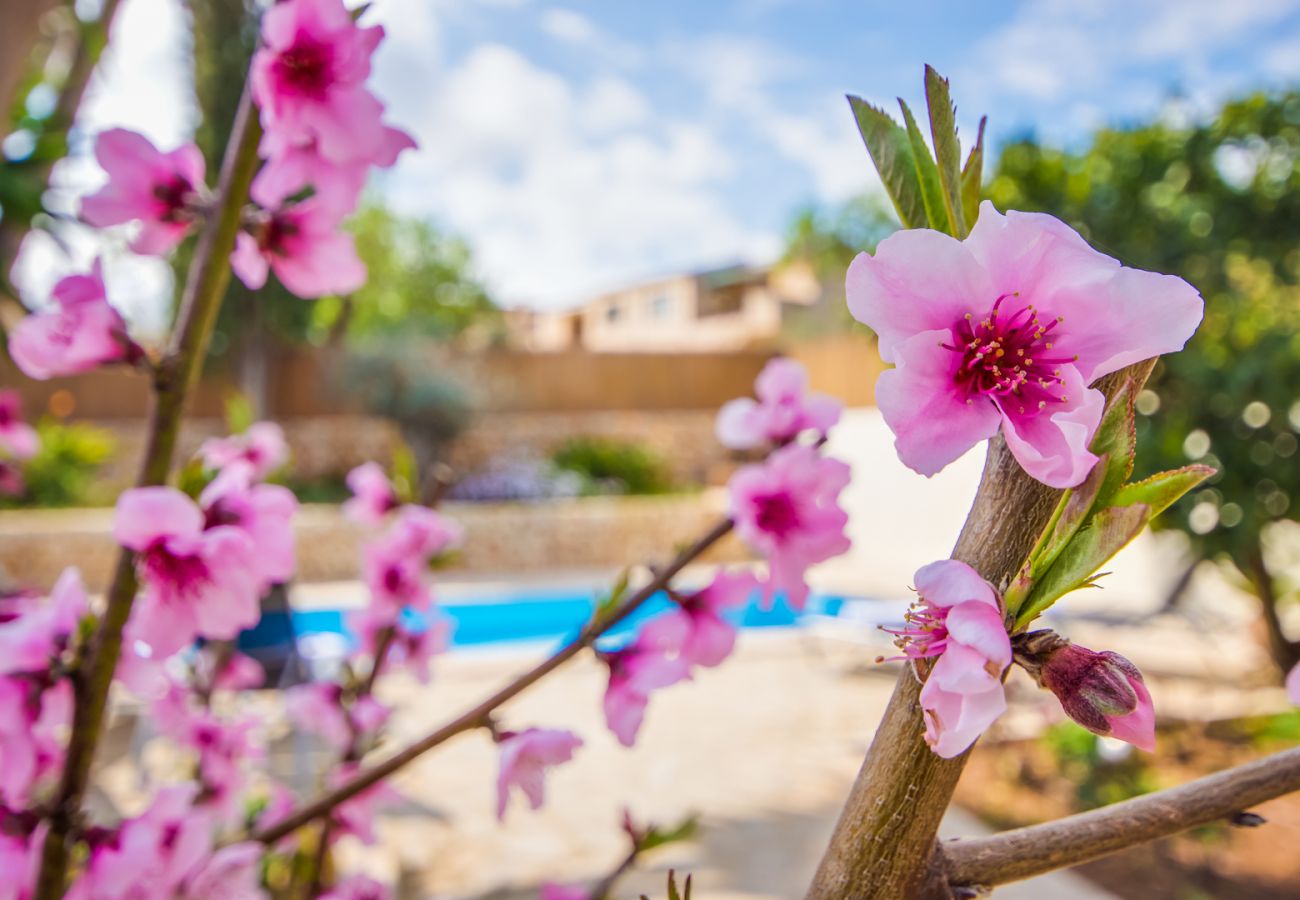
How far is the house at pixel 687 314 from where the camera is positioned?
70.1ft

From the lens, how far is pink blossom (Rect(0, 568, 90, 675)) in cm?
67

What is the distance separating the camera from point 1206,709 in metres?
4.27

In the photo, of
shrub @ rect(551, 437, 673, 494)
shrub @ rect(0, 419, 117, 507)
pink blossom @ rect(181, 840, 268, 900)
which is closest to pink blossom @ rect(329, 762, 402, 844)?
pink blossom @ rect(181, 840, 268, 900)

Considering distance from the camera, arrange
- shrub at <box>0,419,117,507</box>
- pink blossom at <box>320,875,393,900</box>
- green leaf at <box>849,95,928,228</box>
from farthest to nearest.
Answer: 1. shrub at <box>0,419,117,507</box>
2. pink blossom at <box>320,875,393,900</box>
3. green leaf at <box>849,95,928,228</box>

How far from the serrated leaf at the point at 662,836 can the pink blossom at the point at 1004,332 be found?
0.59 meters

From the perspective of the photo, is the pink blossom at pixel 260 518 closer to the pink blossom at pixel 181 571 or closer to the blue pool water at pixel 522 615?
the pink blossom at pixel 181 571

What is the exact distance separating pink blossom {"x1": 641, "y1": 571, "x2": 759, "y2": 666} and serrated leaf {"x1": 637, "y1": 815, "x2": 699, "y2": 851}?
0.53 feet

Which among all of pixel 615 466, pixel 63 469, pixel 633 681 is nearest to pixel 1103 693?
pixel 633 681

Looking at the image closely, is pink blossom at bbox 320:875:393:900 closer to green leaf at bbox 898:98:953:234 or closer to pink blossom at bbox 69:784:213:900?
pink blossom at bbox 69:784:213:900

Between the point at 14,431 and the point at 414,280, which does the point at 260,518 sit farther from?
the point at 414,280

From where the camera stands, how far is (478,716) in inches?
26.8

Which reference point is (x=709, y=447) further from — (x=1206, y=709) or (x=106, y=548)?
(x=1206, y=709)

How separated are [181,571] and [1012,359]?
1.90 ft

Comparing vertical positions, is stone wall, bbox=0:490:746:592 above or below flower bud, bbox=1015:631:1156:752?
above
